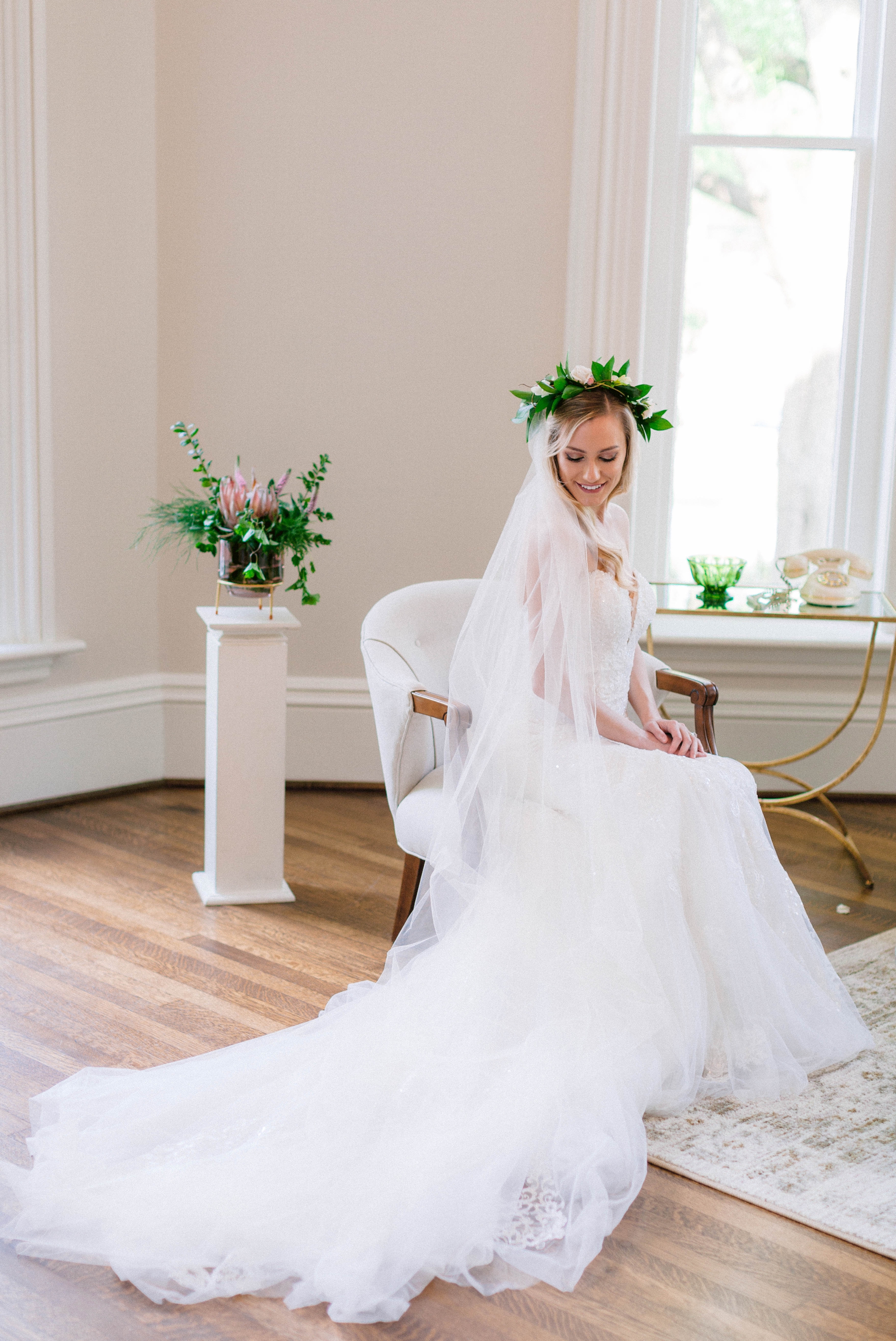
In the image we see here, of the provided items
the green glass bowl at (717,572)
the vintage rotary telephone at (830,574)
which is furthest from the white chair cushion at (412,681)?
the vintage rotary telephone at (830,574)

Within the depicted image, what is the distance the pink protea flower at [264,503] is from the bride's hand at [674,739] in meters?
1.21

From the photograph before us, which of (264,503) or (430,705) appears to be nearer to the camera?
(430,705)

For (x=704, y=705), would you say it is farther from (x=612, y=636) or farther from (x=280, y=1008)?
(x=280, y=1008)

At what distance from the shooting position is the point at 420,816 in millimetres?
3086

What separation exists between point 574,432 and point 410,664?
2.47ft

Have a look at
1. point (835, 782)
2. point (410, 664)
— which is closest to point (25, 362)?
point (410, 664)

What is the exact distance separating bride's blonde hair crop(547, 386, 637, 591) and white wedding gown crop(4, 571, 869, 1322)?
0.20 feet

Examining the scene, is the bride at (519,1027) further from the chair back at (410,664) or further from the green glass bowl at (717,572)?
the green glass bowl at (717,572)

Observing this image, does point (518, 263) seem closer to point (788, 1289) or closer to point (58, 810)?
point (58, 810)

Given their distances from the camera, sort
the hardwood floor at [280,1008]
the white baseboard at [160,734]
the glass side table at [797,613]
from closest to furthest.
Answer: the hardwood floor at [280,1008], the glass side table at [797,613], the white baseboard at [160,734]

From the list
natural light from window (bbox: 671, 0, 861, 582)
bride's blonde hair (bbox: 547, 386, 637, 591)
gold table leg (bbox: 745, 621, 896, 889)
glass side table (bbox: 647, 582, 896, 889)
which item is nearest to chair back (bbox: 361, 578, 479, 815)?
bride's blonde hair (bbox: 547, 386, 637, 591)

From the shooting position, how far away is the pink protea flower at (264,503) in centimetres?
350

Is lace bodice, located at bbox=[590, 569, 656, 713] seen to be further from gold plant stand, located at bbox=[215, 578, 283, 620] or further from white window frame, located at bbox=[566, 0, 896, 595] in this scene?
white window frame, located at bbox=[566, 0, 896, 595]

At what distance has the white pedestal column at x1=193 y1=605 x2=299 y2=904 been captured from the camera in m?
3.59
